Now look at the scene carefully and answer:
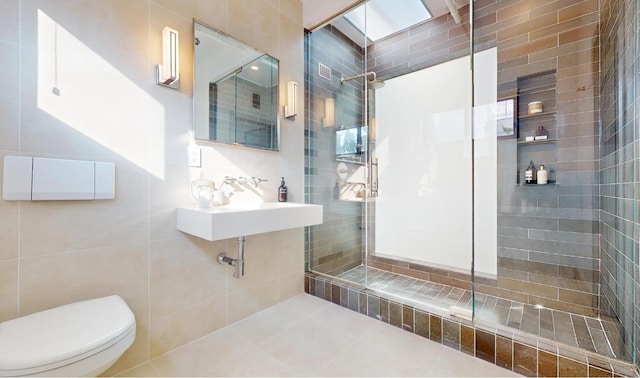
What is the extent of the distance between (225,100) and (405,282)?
7.27 feet

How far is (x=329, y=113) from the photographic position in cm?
267

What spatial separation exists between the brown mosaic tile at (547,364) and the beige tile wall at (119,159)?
5.65ft

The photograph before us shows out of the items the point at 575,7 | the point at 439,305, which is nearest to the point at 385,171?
the point at 439,305

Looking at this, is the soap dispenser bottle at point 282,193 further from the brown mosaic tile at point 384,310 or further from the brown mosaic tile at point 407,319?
the brown mosaic tile at point 407,319

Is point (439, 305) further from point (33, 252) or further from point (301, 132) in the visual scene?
point (33, 252)

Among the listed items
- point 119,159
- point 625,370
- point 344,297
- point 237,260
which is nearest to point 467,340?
point 625,370

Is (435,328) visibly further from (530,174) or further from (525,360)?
(530,174)

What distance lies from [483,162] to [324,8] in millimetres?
2032

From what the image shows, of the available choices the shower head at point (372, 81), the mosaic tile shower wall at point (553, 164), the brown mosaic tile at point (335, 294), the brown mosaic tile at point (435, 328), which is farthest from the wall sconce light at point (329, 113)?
the brown mosaic tile at point (435, 328)

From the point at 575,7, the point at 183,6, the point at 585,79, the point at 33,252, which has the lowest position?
the point at 33,252

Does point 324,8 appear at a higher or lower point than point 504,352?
higher

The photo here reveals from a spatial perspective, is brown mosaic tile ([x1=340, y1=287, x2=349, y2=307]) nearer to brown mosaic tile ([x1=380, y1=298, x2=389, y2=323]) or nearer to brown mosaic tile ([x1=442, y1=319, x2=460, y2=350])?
brown mosaic tile ([x1=380, y1=298, x2=389, y2=323])

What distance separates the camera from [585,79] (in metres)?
2.05

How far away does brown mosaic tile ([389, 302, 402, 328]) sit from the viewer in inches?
69.2
